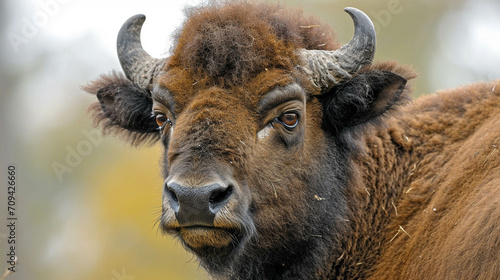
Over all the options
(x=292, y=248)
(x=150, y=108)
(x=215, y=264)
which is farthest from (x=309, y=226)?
(x=150, y=108)

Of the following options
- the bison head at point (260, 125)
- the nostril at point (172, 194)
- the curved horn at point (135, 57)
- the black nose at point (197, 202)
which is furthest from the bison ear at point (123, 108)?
the black nose at point (197, 202)

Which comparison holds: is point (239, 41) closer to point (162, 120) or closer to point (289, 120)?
point (289, 120)

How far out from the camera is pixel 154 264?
22.8 meters

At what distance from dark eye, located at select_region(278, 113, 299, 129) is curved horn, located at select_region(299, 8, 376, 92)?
1.82 ft

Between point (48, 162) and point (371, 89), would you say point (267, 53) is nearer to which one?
point (371, 89)

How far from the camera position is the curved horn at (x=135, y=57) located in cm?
748

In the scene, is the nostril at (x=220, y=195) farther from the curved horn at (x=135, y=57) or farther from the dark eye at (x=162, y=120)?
the curved horn at (x=135, y=57)

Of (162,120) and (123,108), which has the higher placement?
(162,120)

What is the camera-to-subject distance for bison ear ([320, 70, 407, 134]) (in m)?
6.91

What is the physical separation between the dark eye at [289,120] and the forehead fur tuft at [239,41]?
1.85 ft

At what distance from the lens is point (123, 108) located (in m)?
8.14

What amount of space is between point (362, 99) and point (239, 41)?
1664mm

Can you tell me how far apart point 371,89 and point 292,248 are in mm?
2171

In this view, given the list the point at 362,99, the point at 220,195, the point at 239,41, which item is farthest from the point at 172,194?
the point at 362,99
